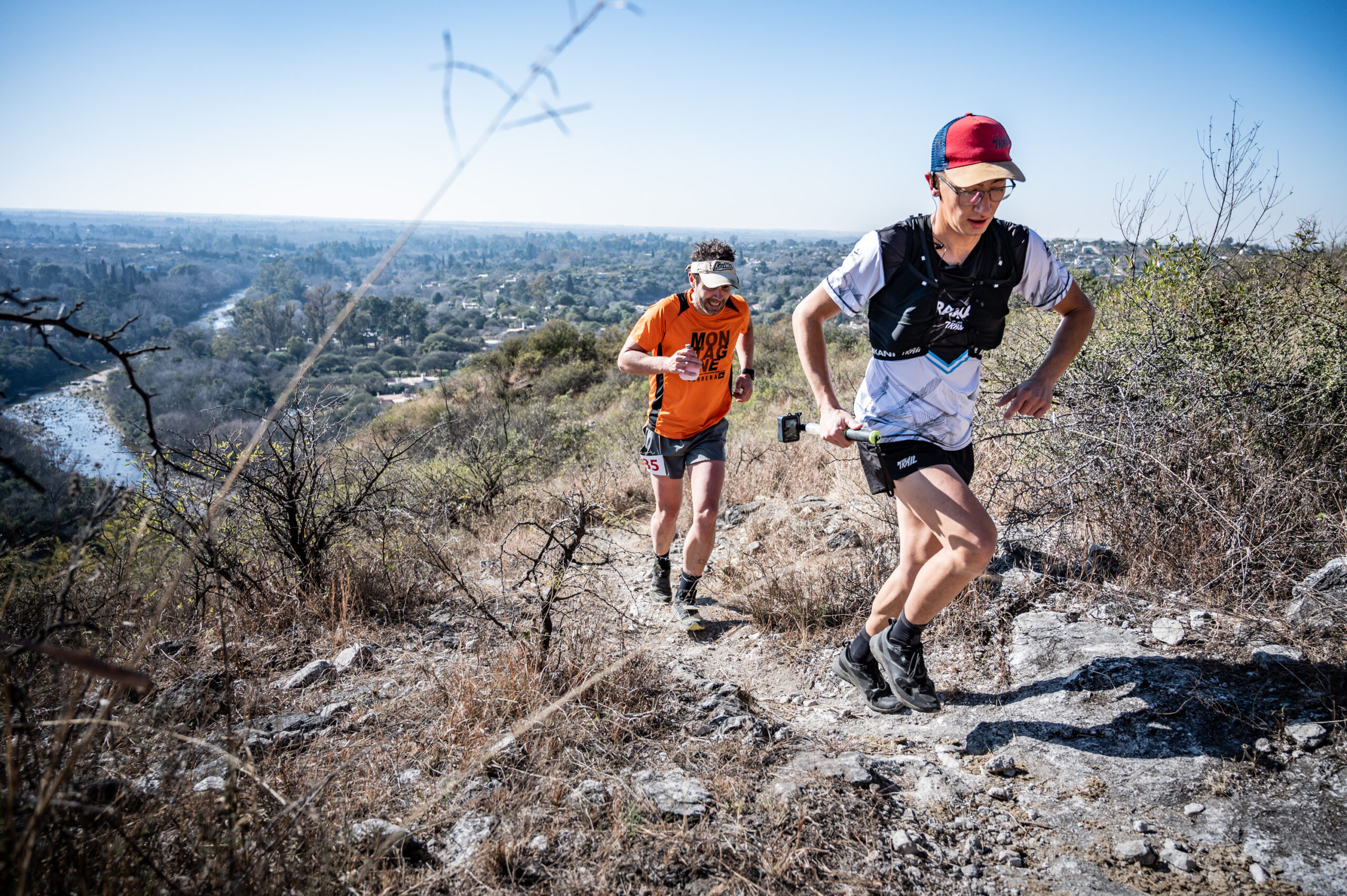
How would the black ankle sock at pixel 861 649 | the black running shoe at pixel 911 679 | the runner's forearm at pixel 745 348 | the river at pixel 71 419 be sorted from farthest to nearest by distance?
the river at pixel 71 419
the runner's forearm at pixel 745 348
the black ankle sock at pixel 861 649
the black running shoe at pixel 911 679

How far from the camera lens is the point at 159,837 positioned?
1.64 m

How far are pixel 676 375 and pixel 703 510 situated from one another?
75 centimetres

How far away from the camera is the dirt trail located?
1.88 metres

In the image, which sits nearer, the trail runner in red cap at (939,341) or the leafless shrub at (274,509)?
the trail runner in red cap at (939,341)

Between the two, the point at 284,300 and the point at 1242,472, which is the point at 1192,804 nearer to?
the point at 1242,472

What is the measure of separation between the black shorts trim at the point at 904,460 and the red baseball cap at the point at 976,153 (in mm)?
907

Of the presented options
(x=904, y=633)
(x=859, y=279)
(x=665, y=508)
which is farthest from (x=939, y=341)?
(x=665, y=508)

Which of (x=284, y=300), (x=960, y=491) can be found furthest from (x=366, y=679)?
(x=284, y=300)

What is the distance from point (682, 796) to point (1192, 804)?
1540mm

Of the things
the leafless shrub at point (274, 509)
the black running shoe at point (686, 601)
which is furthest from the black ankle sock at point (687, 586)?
the leafless shrub at point (274, 509)

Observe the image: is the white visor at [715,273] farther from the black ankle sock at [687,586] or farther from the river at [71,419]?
the river at [71,419]

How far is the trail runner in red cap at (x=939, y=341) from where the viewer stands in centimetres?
235

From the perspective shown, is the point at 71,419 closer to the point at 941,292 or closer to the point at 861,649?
the point at 861,649

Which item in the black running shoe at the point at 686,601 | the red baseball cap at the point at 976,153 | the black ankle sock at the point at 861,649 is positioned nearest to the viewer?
the red baseball cap at the point at 976,153
